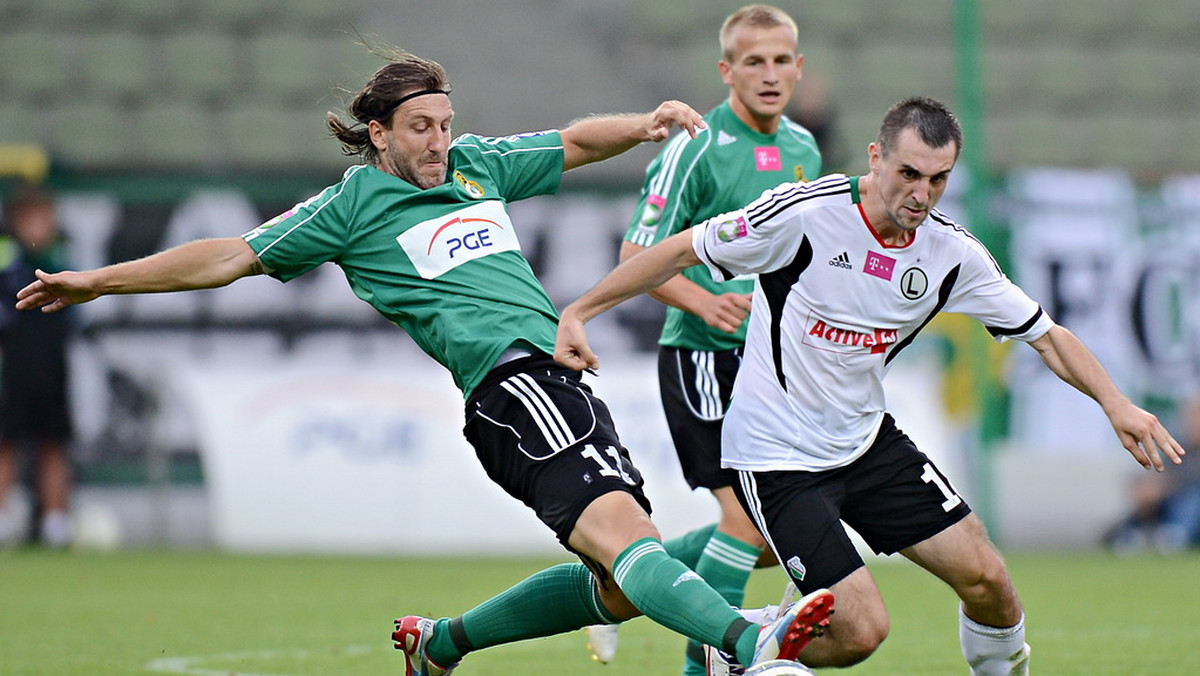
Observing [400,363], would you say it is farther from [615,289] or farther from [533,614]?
[615,289]

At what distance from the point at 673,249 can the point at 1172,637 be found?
3.82m

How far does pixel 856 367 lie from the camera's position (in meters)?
5.00

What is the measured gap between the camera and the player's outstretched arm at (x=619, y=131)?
5.14 metres

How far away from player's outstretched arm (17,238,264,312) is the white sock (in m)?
2.48

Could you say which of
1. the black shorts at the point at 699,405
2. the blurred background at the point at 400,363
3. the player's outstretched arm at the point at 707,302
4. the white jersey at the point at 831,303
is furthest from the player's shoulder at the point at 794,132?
the blurred background at the point at 400,363

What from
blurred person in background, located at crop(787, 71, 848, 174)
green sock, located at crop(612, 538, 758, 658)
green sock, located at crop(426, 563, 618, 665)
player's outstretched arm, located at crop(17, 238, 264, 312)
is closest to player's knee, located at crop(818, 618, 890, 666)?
green sock, located at crop(612, 538, 758, 658)

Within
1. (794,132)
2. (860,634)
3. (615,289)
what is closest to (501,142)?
(615,289)

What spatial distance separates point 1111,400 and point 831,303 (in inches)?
34.1

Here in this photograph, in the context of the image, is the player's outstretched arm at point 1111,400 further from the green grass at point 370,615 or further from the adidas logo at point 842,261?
the green grass at point 370,615

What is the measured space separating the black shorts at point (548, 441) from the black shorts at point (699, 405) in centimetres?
119

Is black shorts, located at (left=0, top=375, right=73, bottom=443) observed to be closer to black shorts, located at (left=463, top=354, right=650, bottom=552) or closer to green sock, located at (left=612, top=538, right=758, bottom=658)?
black shorts, located at (left=463, top=354, right=650, bottom=552)

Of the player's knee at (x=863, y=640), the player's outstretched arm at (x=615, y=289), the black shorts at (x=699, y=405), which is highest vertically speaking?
the player's outstretched arm at (x=615, y=289)

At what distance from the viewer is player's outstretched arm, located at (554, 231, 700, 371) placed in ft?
15.3

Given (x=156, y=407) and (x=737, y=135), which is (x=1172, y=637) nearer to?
(x=737, y=135)
